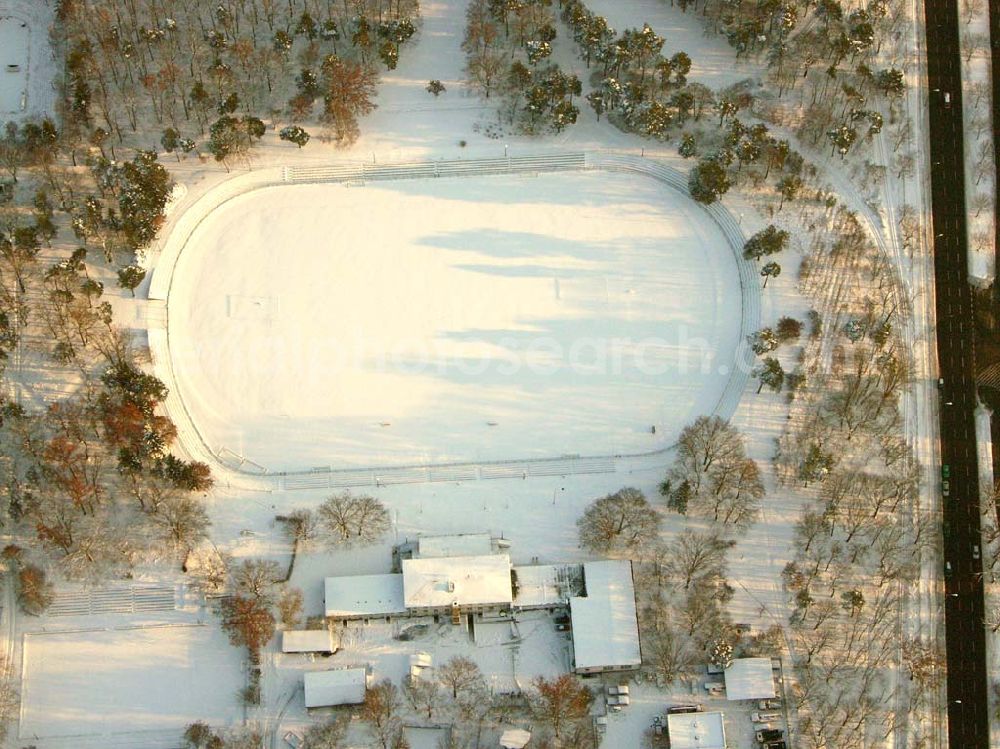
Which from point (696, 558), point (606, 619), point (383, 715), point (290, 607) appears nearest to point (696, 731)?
point (606, 619)

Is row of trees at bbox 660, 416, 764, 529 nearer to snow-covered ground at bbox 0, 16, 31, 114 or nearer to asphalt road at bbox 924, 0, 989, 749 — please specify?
asphalt road at bbox 924, 0, 989, 749

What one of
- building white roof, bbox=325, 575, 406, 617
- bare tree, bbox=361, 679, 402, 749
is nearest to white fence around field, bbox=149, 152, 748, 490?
building white roof, bbox=325, 575, 406, 617

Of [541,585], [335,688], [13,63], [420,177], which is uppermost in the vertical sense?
[13,63]

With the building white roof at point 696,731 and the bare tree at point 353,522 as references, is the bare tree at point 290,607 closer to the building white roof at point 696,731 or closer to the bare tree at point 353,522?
the bare tree at point 353,522

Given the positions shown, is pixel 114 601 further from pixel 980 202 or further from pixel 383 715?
pixel 980 202

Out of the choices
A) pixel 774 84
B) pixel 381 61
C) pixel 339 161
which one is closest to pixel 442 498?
pixel 339 161

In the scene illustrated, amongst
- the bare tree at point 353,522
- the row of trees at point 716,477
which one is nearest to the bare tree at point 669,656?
the row of trees at point 716,477

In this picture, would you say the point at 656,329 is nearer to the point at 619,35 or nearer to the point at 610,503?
the point at 610,503
